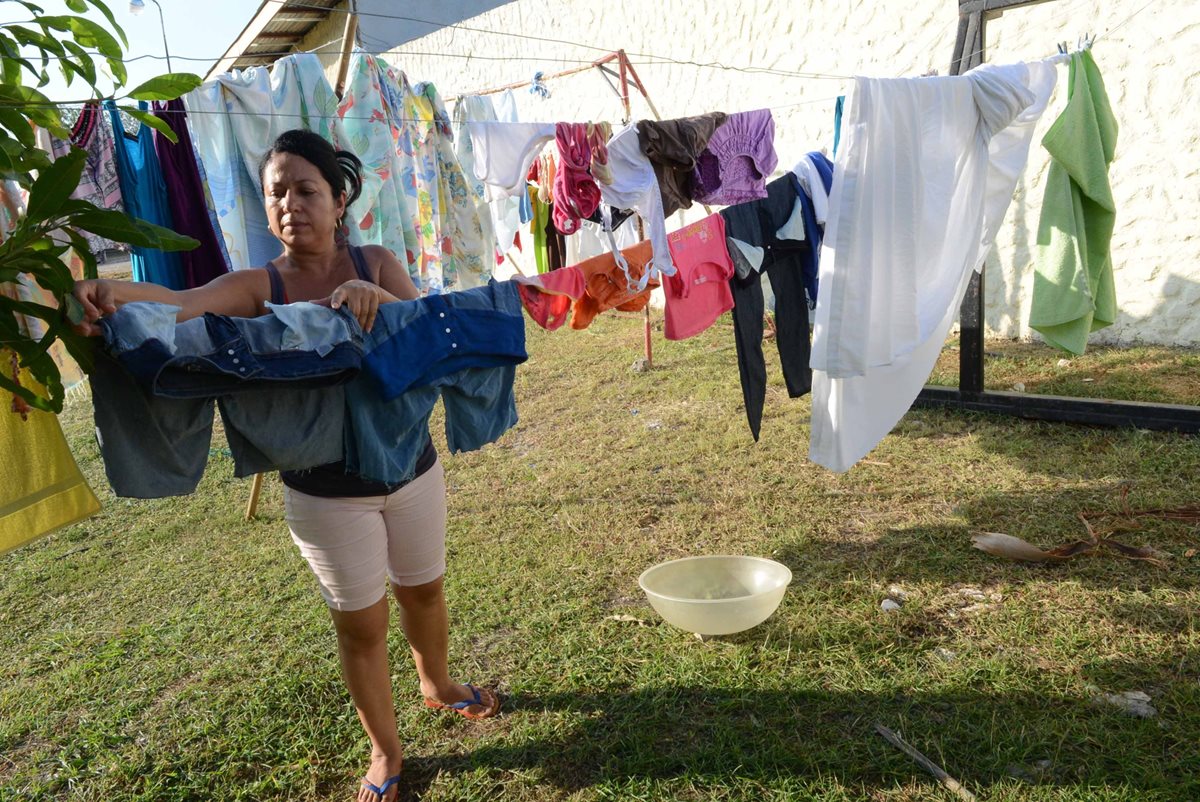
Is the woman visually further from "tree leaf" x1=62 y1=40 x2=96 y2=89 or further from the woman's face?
"tree leaf" x1=62 y1=40 x2=96 y2=89

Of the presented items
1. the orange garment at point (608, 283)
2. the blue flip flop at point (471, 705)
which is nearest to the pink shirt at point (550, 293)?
the orange garment at point (608, 283)

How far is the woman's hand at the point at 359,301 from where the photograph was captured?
176 centimetres

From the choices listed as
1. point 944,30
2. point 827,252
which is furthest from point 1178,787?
point 944,30

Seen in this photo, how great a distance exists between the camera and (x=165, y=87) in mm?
1328

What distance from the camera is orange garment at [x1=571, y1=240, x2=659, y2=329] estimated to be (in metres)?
2.45

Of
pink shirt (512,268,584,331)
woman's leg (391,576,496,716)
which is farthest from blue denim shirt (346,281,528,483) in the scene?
woman's leg (391,576,496,716)

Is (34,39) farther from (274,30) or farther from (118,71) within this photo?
(274,30)

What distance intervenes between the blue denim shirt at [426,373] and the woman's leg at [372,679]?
14.8 inches

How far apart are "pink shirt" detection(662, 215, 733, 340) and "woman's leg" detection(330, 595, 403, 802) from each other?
128cm

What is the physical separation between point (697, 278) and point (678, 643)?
3.94ft

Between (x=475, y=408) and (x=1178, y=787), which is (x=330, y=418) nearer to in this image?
(x=475, y=408)

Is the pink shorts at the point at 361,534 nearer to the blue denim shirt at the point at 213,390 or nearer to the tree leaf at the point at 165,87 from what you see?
the blue denim shirt at the point at 213,390

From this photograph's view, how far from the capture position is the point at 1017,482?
3.54m

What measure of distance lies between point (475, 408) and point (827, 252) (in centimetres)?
134
